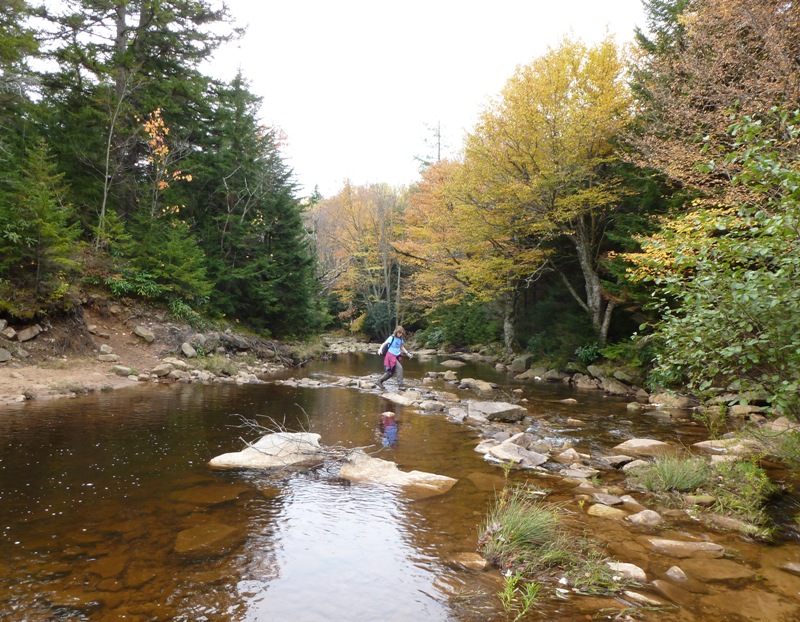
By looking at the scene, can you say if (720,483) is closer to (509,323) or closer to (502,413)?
(502,413)

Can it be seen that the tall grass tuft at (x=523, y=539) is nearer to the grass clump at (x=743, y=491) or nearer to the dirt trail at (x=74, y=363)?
the grass clump at (x=743, y=491)

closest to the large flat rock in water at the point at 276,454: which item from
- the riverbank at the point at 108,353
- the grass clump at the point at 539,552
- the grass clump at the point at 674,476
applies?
the grass clump at the point at 539,552

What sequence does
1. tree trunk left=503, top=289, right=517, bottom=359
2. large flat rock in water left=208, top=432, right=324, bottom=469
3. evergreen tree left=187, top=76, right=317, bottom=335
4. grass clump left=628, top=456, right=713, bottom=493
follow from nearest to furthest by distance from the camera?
grass clump left=628, top=456, right=713, bottom=493 < large flat rock in water left=208, top=432, right=324, bottom=469 < evergreen tree left=187, top=76, right=317, bottom=335 < tree trunk left=503, top=289, right=517, bottom=359

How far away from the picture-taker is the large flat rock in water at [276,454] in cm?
663

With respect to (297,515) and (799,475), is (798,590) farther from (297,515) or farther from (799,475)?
(297,515)

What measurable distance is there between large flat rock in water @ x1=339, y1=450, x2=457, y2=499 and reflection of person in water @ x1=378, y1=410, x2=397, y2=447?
1347 millimetres

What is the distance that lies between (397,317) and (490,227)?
55.2ft

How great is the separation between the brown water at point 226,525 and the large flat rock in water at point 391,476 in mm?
229

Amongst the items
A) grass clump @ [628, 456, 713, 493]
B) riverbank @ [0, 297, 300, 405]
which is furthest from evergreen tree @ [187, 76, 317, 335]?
grass clump @ [628, 456, 713, 493]

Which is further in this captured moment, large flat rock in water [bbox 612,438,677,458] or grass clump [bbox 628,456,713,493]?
large flat rock in water [bbox 612,438,677,458]

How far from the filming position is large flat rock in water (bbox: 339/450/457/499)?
237 inches

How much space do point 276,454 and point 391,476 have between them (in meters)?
1.86

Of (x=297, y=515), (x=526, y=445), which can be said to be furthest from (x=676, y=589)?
(x=526, y=445)

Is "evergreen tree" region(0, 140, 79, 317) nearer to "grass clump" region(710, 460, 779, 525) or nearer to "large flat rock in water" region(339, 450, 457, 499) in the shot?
"large flat rock in water" region(339, 450, 457, 499)
